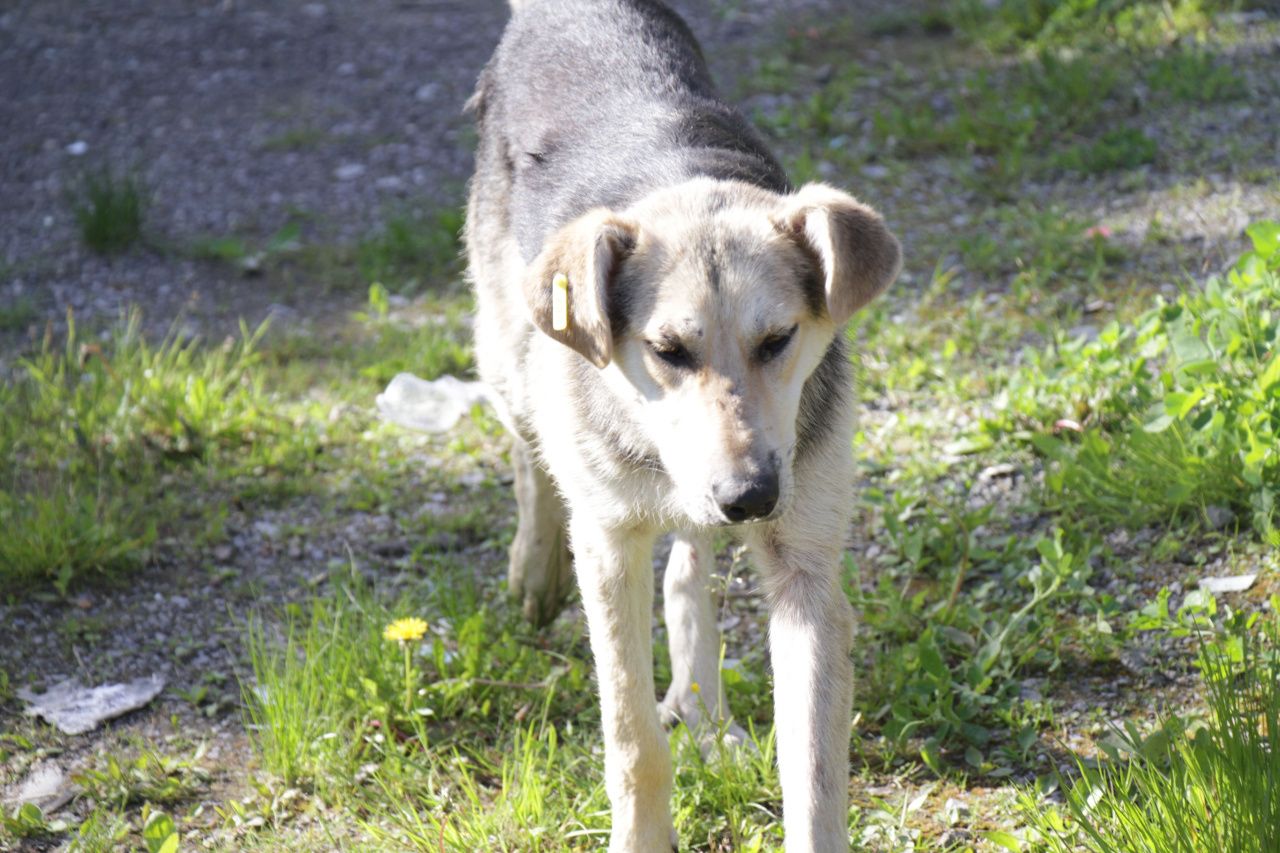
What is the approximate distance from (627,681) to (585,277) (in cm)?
92

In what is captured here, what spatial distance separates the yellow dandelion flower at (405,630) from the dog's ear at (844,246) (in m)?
1.38

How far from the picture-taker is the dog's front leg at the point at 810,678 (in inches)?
109

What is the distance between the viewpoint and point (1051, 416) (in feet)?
14.5

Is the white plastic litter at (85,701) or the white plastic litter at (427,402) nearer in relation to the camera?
the white plastic litter at (85,701)

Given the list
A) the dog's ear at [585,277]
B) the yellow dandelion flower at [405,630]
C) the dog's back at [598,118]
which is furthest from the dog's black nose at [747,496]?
the yellow dandelion flower at [405,630]

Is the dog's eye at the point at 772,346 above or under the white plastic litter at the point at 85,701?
above

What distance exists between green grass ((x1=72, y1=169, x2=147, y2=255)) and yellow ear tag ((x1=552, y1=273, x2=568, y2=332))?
14.1 feet

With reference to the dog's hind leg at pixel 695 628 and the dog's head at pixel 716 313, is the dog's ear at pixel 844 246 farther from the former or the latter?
the dog's hind leg at pixel 695 628

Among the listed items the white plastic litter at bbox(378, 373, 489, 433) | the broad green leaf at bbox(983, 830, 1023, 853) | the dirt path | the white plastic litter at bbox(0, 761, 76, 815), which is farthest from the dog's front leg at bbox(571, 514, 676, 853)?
the dirt path

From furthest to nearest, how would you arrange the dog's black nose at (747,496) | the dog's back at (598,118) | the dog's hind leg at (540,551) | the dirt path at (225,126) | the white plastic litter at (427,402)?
1. the dirt path at (225,126)
2. the white plastic litter at (427,402)
3. the dog's hind leg at (540,551)
4. the dog's back at (598,118)
5. the dog's black nose at (747,496)

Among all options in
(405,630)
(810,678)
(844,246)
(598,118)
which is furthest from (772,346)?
(405,630)

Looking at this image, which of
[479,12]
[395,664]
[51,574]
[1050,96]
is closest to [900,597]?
[395,664]

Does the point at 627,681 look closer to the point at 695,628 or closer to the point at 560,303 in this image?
the point at 695,628

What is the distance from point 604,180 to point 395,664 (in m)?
1.39
